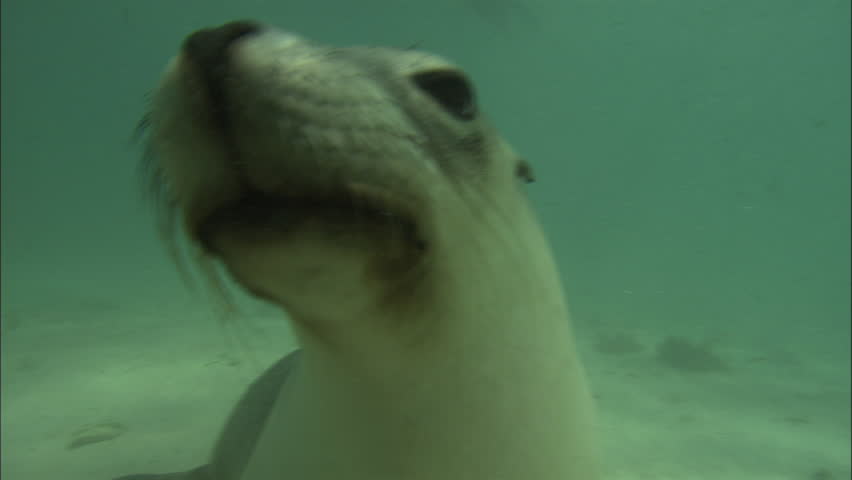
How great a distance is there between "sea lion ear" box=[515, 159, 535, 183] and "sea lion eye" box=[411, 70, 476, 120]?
31cm

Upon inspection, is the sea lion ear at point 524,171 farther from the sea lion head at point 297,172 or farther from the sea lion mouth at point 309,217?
the sea lion mouth at point 309,217

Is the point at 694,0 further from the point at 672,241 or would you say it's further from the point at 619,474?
the point at 672,241

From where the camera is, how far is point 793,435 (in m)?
5.68

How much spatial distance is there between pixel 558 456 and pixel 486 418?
0.92 ft

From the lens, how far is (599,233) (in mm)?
91000

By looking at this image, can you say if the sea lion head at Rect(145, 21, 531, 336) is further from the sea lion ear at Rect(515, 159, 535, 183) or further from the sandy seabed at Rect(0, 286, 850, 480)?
the sea lion ear at Rect(515, 159, 535, 183)

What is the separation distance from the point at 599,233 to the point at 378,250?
94133 millimetres

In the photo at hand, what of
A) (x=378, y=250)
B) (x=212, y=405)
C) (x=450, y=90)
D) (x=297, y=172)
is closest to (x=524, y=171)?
(x=450, y=90)

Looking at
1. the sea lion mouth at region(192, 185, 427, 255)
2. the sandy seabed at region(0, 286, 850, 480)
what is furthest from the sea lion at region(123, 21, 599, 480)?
the sandy seabed at region(0, 286, 850, 480)

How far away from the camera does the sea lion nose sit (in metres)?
0.94

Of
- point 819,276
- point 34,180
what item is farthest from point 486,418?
point 34,180

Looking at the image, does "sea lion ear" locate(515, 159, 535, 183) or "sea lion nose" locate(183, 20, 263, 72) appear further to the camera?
"sea lion ear" locate(515, 159, 535, 183)

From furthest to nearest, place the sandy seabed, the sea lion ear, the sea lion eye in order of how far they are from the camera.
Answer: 1. the sandy seabed
2. the sea lion ear
3. the sea lion eye

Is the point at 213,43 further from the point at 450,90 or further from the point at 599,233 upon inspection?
the point at 599,233
